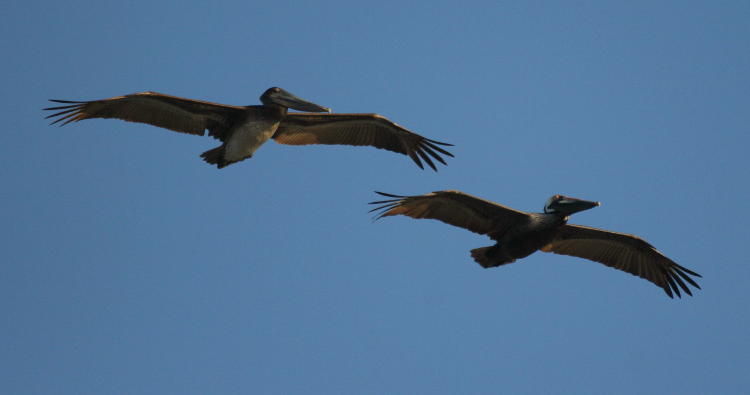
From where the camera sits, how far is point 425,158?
1566 centimetres

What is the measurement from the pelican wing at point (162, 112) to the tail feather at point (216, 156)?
288 mm

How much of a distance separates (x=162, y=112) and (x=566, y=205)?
5900 millimetres

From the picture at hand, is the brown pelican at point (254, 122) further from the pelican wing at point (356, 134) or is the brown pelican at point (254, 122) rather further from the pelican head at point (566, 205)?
the pelican head at point (566, 205)

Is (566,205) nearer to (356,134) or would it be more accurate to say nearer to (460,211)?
(460,211)

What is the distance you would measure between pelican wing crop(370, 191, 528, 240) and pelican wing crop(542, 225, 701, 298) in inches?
35.9

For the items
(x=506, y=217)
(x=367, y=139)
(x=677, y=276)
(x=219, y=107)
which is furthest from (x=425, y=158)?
(x=677, y=276)

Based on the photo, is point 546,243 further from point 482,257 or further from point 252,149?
point 252,149

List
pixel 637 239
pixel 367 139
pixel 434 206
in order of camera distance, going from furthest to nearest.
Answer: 1. pixel 367 139
2. pixel 637 239
3. pixel 434 206

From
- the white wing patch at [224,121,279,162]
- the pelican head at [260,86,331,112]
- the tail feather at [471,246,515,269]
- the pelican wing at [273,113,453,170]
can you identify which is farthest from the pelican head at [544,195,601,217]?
the white wing patch at [224,121,279,162]

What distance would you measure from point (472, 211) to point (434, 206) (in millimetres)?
538

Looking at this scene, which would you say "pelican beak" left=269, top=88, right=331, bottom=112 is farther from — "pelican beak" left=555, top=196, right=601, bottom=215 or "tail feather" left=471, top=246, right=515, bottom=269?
"pelican beak" left=555, top=196, right=601, bottom=215

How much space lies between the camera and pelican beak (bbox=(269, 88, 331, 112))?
15656mm

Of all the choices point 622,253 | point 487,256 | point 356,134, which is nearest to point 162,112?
point 356,134

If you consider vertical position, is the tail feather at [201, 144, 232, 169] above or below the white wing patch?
below
